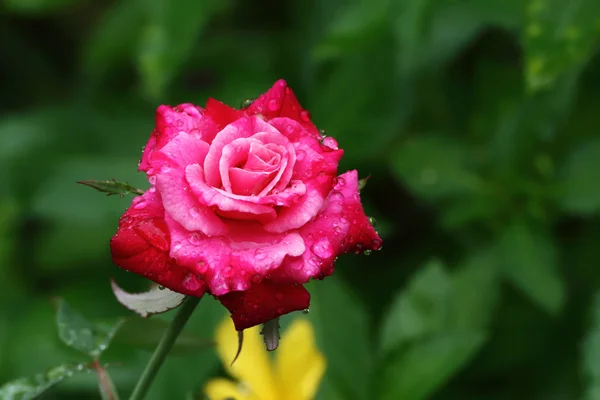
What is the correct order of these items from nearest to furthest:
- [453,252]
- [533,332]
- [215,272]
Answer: [215,272] → [533,332] → [453,252]

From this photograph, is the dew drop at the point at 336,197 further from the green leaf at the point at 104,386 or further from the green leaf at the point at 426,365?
the green leaf at the point at 426,365

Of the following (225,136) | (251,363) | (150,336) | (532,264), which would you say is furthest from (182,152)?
(532,264)

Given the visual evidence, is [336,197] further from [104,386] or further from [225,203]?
[104,386]

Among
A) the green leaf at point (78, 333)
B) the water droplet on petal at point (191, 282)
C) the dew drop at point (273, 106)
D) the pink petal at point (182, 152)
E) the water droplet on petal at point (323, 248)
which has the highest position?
the dew drop at point (273, 106)

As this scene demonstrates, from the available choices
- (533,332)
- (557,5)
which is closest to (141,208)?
(557,5)

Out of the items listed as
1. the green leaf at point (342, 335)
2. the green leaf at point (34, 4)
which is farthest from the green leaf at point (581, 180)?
the green leaf at point (34, 4)

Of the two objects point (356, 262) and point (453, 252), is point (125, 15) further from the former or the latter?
point (453, 252)
